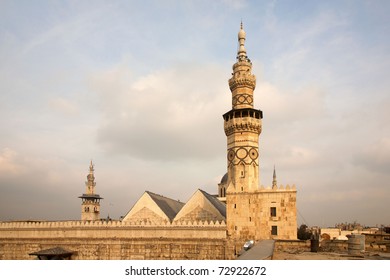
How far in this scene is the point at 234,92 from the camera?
36094 mm

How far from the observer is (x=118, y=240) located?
3225 cm

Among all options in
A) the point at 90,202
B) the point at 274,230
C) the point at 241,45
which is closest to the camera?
the point at 274,230

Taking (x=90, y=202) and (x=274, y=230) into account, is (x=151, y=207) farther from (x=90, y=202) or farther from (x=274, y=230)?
(x=90, y=202)

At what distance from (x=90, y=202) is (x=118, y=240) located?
33065mm

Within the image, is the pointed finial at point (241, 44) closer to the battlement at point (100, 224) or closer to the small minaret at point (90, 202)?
the battlement at point (100, 224)

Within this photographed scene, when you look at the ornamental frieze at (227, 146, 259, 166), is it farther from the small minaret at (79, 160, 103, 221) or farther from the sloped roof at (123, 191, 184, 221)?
the small minaret at (79, 160, 103, 221)

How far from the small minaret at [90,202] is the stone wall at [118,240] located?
85.2 ft

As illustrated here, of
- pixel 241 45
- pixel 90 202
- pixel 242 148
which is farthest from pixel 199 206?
pixel 90 202

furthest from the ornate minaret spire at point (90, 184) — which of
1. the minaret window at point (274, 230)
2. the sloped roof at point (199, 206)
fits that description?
the minaret window at point (274, 230)

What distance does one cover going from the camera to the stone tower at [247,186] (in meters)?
29.5

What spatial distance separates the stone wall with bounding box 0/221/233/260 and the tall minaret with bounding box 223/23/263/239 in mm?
1885

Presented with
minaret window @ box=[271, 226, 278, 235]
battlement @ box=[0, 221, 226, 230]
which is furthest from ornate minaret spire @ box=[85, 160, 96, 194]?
minaret window @ box=[271, 226, 278, 235]

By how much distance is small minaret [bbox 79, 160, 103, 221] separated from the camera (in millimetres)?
62250
